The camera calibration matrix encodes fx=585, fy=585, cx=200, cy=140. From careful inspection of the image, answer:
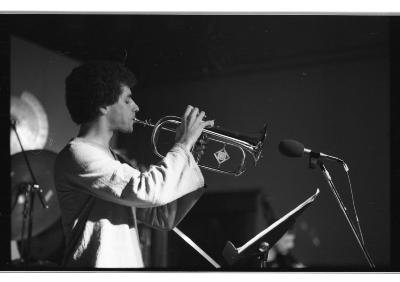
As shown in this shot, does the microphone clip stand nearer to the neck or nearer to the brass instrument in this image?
the brass instrument

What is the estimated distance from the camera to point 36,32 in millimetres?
2895

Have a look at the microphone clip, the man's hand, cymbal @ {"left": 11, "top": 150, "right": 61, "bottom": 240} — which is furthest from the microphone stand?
cymbal @ {"left": 11, "top": 150, "right": 61, "bottom": 240}

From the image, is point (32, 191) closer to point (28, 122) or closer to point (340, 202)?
point (28, 122)

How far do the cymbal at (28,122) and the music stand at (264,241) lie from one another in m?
1.06

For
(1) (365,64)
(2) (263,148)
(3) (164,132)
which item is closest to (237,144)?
→ (2) (263,148)

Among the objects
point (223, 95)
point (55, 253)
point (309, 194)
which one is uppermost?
point (223, 95)

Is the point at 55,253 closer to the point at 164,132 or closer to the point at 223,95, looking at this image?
the point at 164,132

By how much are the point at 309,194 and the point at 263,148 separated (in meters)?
0.32

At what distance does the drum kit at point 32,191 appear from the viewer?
2.81m

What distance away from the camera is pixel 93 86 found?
2848 mm

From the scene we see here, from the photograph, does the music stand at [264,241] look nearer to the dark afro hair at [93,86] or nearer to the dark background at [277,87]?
the dark background at [277,87]

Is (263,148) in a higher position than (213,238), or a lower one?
higher

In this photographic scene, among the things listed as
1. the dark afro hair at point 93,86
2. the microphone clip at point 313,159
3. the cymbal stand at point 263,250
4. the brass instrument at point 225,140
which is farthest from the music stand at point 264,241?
the dark afro hair at point 93,86

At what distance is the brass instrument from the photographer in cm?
280
